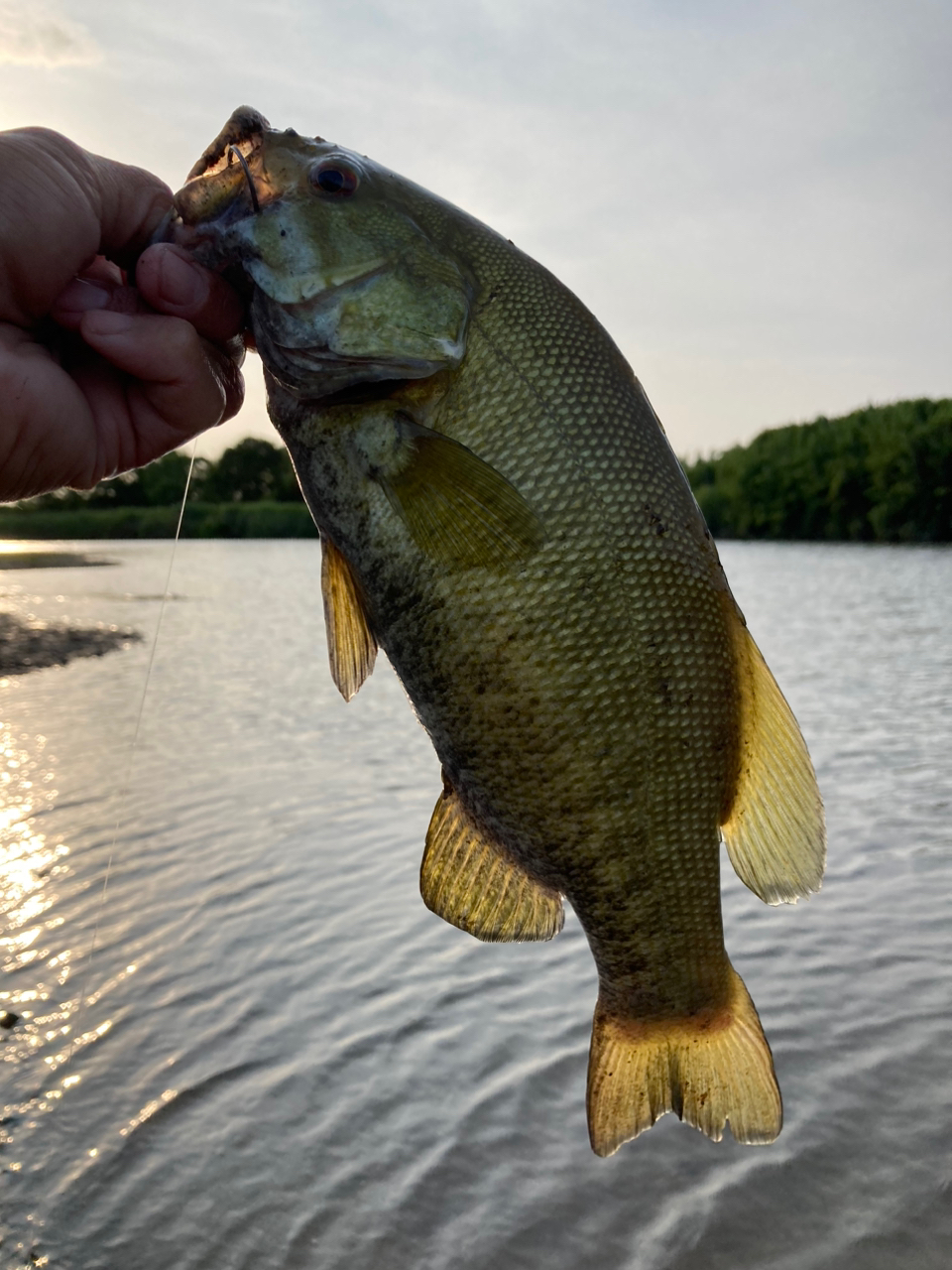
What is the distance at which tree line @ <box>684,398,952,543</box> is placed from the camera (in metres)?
64.6

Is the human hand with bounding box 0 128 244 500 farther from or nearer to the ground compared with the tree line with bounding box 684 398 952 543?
nearer to the ground

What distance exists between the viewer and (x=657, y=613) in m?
2.22

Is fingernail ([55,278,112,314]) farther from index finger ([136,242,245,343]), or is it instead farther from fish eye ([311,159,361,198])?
fish eye ([311,159,361,198])

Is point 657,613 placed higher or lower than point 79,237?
lower

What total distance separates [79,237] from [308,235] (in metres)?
0.65

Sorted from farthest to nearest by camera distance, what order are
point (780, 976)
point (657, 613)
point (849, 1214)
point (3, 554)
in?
1. point (3, 554)
2. point (780, 976)
3. point (849, 1214)
4. point (657, 613)

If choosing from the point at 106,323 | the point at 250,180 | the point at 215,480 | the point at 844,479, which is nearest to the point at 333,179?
the point at 250,180

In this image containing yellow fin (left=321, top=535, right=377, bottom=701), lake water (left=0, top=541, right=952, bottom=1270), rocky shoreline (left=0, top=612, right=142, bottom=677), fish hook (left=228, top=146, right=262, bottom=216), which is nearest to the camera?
fish hook (left=228, top=146, right=262, bottom=216)

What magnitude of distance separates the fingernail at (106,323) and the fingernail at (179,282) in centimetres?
17

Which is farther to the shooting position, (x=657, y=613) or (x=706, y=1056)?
(x=706, y=1056)

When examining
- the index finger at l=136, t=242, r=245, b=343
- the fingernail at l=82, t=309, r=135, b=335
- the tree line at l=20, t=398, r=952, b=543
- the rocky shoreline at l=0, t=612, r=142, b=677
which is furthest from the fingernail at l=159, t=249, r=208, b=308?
the tree line at l=20, t=398, r=952, b=543

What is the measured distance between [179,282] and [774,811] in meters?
1.89

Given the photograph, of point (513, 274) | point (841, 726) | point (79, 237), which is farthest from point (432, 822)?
point (841, 726)

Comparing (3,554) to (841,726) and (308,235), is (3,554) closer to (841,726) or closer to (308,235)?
(841,726)
